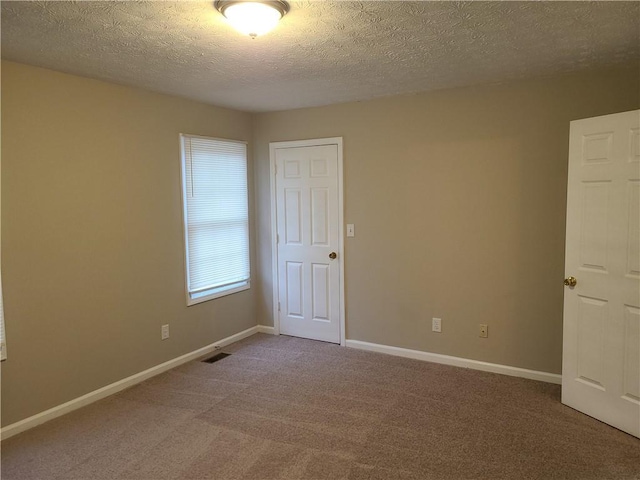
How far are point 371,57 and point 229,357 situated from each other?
287 cm

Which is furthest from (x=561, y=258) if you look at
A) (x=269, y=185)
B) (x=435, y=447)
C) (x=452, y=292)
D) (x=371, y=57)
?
(x=269, y=185)

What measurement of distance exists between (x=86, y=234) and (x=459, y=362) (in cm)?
316

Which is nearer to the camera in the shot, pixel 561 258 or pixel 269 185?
pixel 561 258

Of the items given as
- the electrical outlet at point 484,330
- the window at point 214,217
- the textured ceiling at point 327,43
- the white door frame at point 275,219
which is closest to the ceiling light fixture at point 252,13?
the textured ceiling at point 327,43

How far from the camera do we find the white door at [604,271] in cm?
273

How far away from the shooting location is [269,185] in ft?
15.8

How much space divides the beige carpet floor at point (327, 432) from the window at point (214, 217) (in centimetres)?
92

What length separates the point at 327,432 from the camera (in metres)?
2.89

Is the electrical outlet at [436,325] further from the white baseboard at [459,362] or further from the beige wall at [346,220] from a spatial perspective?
the white baseboard at [459,362]

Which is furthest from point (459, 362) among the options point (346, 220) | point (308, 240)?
point (308, 240)

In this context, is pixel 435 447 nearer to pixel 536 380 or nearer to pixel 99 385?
pixel 536 380

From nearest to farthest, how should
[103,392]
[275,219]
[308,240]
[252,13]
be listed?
[252,13], [103,392], [308,240], [275,219]

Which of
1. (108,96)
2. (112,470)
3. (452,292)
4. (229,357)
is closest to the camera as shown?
(112,470)

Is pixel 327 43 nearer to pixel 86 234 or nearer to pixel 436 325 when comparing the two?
pixel 86 234
